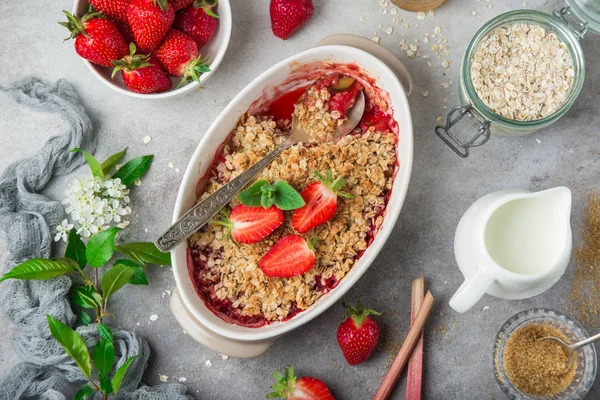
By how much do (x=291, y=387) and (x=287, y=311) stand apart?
229 millimetres

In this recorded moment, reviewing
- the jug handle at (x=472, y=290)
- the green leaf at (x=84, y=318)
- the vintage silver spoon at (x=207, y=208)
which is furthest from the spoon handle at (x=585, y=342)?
the green leaf at (x=84, y=318)

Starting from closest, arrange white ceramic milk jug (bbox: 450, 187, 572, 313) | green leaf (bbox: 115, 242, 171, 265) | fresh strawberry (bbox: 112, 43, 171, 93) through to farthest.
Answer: white ceramic milk jug (bbox: 450, 187, 572, 313)
fresh strawberry (bbox: 112, 43, 171, 93)
green leaf (bbox: 115, 242, 171, 265)

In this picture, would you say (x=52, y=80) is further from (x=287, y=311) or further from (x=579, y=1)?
(x=579, y=1)

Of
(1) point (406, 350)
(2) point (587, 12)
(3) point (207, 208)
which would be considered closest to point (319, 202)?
(3) point (207, 208)

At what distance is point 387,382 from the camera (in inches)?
60.8

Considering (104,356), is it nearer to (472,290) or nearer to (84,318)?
(84,318)

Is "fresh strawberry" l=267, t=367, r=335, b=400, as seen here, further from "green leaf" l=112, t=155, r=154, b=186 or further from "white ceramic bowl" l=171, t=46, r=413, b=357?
"green leaf" l=112, t=155, r=154, b=186

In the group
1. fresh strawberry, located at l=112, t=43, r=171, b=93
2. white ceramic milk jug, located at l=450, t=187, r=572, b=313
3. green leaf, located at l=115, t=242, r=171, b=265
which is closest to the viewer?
white ceramic milk jug, located at l=450, t=187, r=572, b=313

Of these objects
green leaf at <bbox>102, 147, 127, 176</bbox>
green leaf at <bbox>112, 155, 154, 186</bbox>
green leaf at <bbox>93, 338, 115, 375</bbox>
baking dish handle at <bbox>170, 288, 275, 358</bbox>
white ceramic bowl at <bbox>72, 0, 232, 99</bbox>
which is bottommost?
green leaf at <bbox>93, 338, 115, 375</bbox>

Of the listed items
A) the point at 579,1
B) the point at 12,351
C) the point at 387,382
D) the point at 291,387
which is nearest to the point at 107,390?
the point at 12,351

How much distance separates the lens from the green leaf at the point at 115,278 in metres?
1.51

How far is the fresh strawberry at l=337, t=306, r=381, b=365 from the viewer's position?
4.95 ft

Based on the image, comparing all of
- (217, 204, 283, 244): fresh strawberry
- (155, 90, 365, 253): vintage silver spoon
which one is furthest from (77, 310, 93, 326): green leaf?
(217, 204, 283, 244): fresh strawberry

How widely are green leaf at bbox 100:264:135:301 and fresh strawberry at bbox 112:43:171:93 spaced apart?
1.50ft
